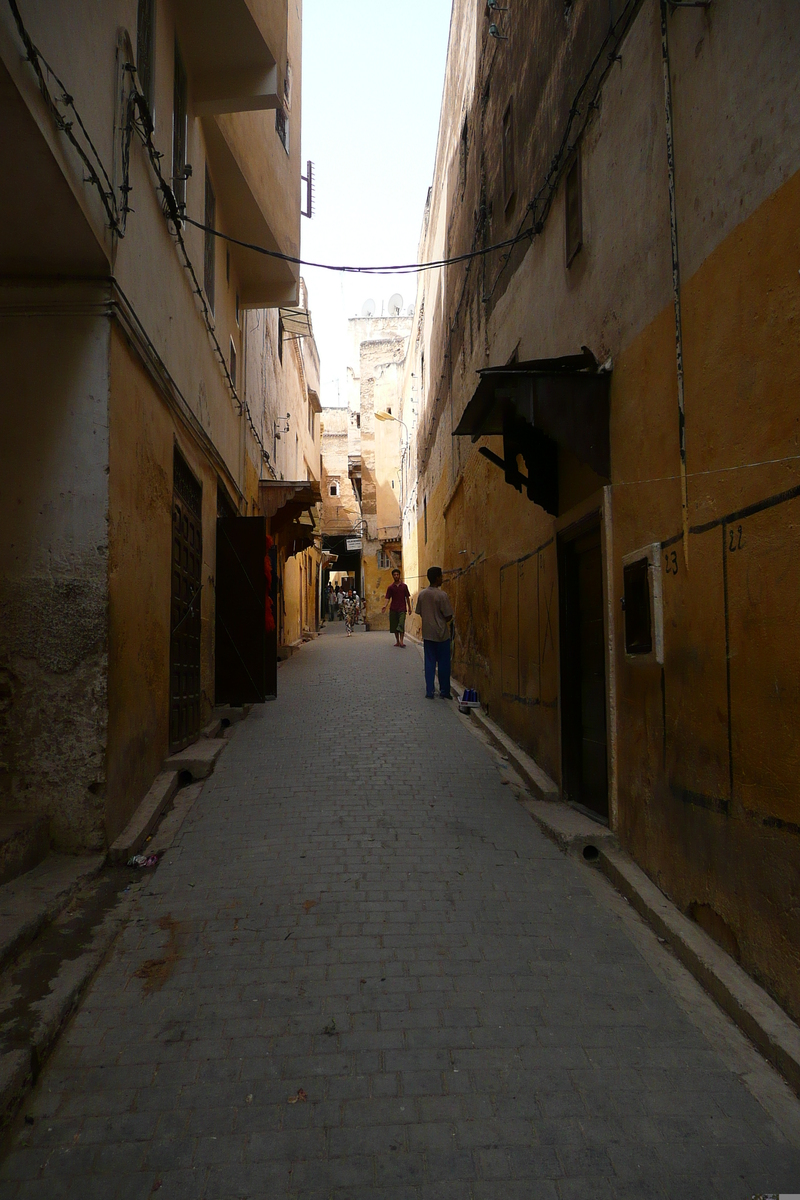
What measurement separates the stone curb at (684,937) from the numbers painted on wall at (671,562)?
5.57ft

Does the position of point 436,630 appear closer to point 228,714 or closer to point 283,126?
point 228,714

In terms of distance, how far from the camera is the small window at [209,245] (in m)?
Answer: 8.88

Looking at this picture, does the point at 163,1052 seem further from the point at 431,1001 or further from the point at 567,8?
the point at 567,8

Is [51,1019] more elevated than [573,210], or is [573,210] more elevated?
[573,210]

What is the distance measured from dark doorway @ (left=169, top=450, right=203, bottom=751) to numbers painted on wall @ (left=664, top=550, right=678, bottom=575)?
4.33 m

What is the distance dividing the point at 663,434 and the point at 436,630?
708 centimetres

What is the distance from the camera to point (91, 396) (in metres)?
4.78

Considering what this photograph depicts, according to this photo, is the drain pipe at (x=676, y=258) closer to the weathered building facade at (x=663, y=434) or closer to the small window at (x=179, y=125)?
the weathered building facade at (x=663, y=434)

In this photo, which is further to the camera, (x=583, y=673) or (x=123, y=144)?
(x=583, y=673)

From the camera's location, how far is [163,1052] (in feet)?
10.0

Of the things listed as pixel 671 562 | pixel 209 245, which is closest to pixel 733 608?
pixel 671 562

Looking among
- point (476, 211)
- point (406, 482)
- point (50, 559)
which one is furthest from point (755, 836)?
point (406, 482)

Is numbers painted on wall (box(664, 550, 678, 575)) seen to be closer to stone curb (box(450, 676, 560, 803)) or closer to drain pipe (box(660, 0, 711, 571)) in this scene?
drain pipe (box(660, 0, 711, 571))

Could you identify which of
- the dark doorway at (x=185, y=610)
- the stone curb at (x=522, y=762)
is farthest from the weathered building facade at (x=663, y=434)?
the dark doorway at (x=185, y=610)
